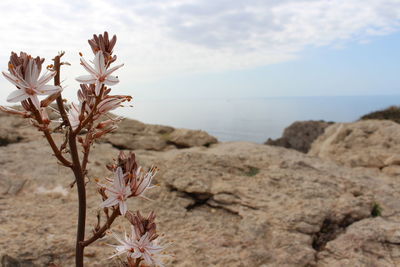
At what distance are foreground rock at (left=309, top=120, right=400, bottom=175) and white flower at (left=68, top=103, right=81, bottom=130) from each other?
6094 millimetres

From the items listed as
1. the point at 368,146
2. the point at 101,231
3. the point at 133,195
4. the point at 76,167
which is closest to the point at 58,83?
the point at 76,167

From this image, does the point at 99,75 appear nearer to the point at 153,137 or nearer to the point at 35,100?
the point at 35,100

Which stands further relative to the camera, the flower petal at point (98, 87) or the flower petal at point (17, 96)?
the flower petal at point (98, 87)

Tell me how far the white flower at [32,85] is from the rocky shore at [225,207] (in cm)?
186

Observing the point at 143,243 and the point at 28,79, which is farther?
the point at 143,243

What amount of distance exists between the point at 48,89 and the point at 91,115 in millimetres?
230

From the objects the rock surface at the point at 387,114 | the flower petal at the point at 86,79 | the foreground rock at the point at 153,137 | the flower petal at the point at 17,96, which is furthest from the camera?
the rock surface at the point at 387,114

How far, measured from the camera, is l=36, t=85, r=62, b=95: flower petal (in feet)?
5.37

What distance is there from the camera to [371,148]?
287 inches

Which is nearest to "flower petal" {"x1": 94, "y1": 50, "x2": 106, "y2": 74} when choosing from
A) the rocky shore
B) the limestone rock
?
the rocky shore

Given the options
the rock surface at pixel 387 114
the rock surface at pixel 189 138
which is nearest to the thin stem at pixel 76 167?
the rock surface at pixel 189 138

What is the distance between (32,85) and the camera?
162 centimetres

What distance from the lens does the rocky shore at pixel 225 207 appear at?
11.1ft

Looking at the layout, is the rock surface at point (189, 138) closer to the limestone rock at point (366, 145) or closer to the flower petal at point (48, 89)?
the limestone rock at point (366, 145)
